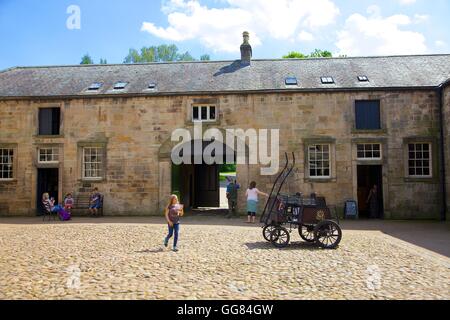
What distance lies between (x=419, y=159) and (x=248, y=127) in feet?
25.1

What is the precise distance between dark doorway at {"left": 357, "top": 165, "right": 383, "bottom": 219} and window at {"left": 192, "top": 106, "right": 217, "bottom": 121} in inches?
309

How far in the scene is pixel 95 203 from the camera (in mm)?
15195

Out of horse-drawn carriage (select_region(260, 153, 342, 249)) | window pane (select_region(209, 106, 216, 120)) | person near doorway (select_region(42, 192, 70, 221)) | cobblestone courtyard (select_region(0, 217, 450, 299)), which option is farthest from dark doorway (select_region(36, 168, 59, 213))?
horse-drawn carriage (select_region(260, 153, 342, 249))

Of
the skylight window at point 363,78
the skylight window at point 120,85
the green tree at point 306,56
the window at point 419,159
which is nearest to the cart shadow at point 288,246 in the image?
the window at point 419,159

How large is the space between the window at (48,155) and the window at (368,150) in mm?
14170

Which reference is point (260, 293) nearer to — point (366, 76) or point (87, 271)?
point (87, 271)

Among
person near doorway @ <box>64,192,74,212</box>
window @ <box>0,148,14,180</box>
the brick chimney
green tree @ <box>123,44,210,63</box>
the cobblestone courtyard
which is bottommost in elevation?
the cobblestone courtyard

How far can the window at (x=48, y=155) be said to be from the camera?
16.2 m

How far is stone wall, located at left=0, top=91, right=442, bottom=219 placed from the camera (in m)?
14.8

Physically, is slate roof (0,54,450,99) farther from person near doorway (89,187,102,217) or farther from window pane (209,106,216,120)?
person near doorway (89,187,102,217)

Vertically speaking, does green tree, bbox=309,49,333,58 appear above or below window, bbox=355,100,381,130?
above

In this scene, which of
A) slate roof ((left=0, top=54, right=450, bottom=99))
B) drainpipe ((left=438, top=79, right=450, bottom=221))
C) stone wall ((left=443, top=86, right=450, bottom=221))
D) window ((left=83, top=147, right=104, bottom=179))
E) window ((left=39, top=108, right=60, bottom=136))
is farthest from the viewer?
window ((left=39, top=108, right=60, bottom=136))

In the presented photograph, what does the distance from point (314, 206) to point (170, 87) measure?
10.3 metres
